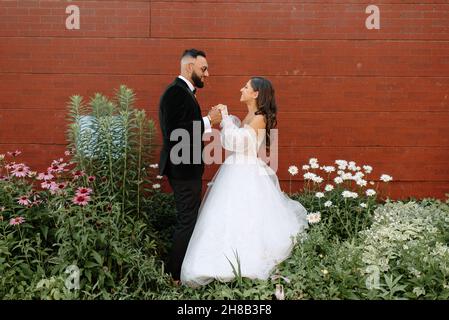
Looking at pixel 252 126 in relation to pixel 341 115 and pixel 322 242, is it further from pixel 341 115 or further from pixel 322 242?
pixel 341 115

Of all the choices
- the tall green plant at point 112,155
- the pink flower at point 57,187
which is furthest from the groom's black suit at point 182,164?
the pink flower at point 57,187

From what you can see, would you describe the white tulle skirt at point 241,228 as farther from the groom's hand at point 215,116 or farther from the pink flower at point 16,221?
the pink flower at point 16,221

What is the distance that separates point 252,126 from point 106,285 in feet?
6.23

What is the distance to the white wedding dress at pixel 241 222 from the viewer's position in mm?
4398

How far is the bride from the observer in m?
4.40

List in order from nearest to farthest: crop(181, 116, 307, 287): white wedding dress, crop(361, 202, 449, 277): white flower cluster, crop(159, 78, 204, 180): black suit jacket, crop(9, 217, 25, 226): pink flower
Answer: crop(9, 217, 25, 226): pink flower < crop(361, 202, 449, 277): white flower cluster < crop(181, 116, 307, 287): white wedding dress < crop(159, 78, 204, 180): black suit jacket

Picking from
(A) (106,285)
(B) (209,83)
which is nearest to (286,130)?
(B) (209,83)

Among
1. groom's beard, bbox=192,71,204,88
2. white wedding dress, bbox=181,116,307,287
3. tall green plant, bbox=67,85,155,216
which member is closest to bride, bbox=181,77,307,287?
white wedding dress, bbox=181,116,307,287

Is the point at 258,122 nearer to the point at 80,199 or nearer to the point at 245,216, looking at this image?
the point at 245,216

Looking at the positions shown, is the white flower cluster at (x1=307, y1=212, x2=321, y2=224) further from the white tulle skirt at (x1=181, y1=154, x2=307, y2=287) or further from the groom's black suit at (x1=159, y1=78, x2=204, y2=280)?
the groom's black suit at (x1=159, y1=78, x2=204, y2=280)

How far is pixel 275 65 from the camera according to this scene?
19.7 ft

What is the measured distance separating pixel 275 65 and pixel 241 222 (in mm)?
2222

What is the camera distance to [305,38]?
236 inches

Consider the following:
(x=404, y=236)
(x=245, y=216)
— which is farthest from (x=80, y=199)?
(x=404, y=236)
